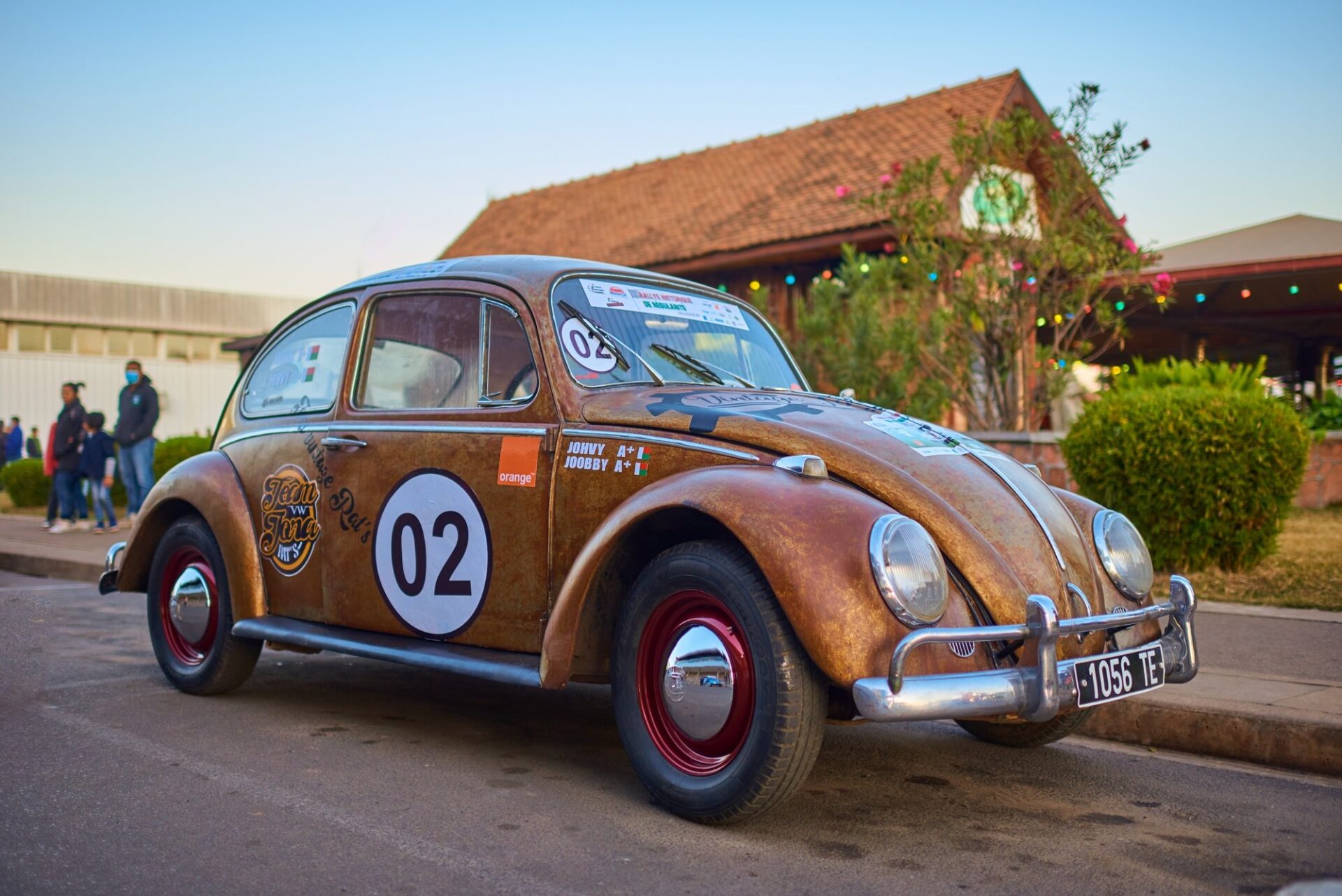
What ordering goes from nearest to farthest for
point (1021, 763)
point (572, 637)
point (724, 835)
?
1. point (724, 835)
2. point (572, 637)
3. point (1021, 763)

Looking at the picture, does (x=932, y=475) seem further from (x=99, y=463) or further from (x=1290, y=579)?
(x=99, y=463)

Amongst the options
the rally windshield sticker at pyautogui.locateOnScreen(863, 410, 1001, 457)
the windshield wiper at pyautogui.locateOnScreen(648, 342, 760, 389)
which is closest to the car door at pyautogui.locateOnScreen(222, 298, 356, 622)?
the windshield wiper at pyautogui.locateOnScreen(648, 342, 760, 389)

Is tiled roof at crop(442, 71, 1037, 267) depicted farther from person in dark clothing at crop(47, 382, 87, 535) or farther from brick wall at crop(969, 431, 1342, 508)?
person in dark clothing at crop(47, 382, 87, 535)

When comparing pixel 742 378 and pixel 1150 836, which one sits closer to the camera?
pixel 1150 836

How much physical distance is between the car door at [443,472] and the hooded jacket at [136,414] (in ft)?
29.9

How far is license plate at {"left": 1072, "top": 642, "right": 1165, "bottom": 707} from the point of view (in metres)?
3.39

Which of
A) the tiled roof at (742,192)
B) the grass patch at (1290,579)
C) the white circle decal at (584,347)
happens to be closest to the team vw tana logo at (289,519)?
the white circle decal at (584,347)

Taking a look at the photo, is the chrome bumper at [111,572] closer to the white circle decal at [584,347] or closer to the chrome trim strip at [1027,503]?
the white circle decal at [584,347]

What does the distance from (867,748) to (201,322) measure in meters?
37.4

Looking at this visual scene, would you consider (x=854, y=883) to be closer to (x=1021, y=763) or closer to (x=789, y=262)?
(x=1021, y=763)

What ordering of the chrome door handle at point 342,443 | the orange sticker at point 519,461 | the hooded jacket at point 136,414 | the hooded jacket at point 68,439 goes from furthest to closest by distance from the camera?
1. the hooded jacket at point 68,439
2. the hooded jacket at point 136,414
3. the chrome door handle at point 342,443
4. the orange sticker at point 519,461

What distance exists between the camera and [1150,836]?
3539 millimetres

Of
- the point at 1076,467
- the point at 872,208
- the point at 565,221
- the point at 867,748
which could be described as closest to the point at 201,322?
the point at 565,221

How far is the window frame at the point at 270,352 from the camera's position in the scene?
16.6ft
